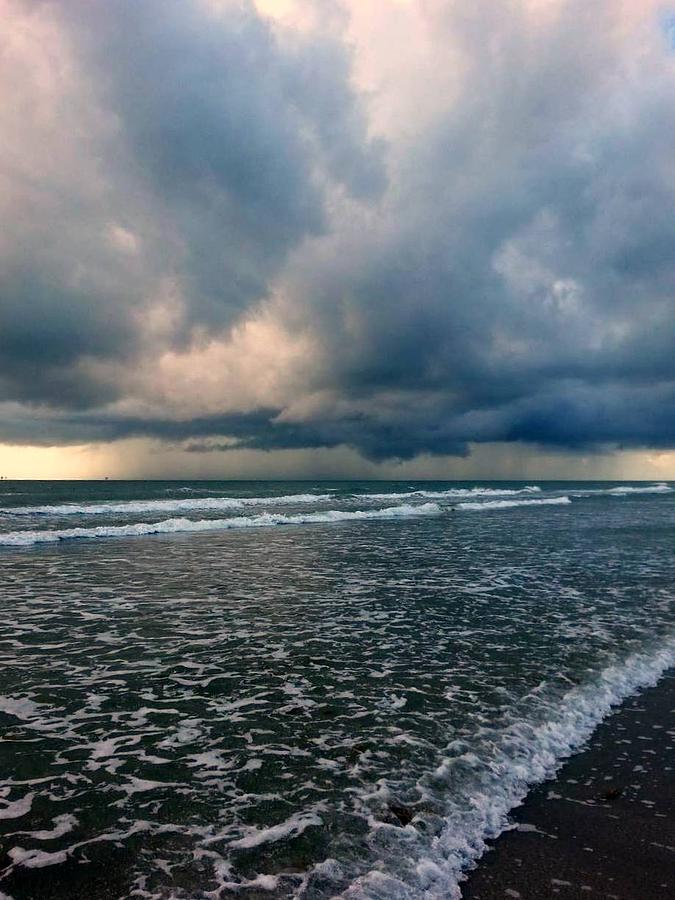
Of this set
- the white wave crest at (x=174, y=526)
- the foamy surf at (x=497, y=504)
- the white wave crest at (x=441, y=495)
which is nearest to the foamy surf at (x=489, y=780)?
the white wave crest at (x=174, y=526)

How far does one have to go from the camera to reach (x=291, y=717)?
24.2 feet

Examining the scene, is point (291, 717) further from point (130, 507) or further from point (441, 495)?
point (441, 495)

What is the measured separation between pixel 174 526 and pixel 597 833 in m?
33.9

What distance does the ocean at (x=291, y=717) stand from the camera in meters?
4.60

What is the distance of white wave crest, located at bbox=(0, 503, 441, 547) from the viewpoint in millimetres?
29375

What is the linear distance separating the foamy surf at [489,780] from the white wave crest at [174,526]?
1068 inches

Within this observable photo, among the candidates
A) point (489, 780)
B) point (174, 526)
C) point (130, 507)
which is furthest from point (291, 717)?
point (130, 507)

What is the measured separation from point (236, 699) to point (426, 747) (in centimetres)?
285

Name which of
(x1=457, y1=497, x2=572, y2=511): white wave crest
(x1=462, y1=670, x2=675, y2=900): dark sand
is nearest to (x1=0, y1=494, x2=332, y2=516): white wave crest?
(x1=457, y1=497, x2=572, y2=511): white wave crest

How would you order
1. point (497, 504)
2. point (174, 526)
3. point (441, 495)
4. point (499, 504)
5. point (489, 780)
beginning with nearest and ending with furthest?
point (489, 780)
point (174, 526)
point (497, 504)
point (499, 504)
point (441, 495)

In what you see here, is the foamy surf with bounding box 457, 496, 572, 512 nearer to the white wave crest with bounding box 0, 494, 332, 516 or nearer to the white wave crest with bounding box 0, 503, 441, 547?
the white wave crest with bounding box 0, 503, 441, 547

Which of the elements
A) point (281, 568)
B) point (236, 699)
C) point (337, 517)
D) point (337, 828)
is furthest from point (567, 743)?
point (337, 517)

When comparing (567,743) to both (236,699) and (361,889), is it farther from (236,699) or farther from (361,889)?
(236,699)

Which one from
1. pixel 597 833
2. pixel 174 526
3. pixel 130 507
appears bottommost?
pixel 597 833
